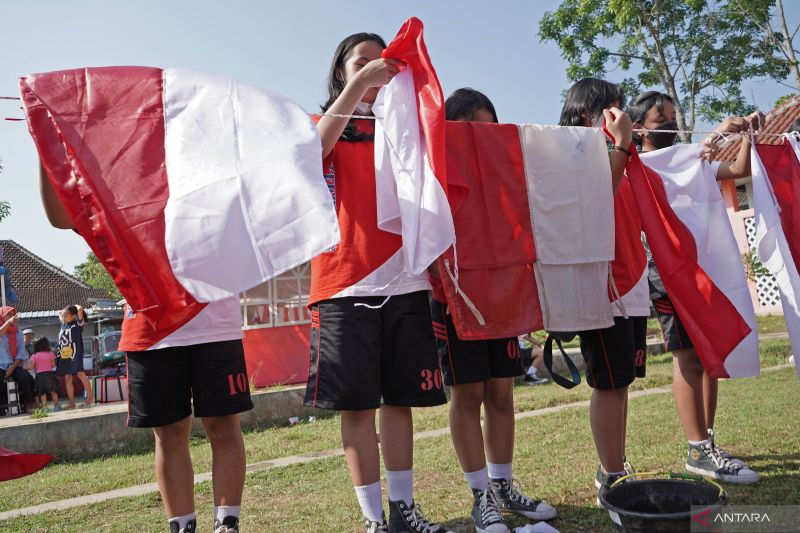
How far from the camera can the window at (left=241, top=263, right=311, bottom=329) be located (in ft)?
34.0

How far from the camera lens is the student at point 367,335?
8.70ft

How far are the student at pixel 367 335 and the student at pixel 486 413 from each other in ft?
0.93

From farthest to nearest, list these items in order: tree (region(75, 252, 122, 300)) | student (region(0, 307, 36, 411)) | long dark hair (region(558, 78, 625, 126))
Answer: tree (region(75, 252, 122, 300)) → student (region(0, 307, 36, 411)) → long dark hair (region(558, 78, 625, 126))

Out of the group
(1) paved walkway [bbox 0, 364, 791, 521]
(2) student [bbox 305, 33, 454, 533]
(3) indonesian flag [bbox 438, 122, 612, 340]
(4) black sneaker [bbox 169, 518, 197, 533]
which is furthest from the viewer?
(1) paved walkway [bbox 0, 364, 791, 521]

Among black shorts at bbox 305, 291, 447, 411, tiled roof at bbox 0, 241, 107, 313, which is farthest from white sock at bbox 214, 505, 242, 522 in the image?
tiled roof at bbox 0, 241, 107, 313

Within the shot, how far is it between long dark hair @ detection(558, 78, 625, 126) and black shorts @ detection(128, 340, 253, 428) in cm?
212

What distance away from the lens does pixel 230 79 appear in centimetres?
253

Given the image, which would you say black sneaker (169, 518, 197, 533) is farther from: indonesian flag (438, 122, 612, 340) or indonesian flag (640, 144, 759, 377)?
indonesian flag (640, 144, 759, 377)

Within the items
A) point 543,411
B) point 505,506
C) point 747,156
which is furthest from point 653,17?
point 505,506

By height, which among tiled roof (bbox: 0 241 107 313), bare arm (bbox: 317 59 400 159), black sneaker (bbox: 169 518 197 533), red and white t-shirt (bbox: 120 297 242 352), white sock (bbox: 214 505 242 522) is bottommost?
black sneaker (bbox: 169 518 197 533)

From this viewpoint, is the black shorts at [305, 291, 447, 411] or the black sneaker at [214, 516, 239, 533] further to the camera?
the black sneaker at [214, 516, 239, 533]

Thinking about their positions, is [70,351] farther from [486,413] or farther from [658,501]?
[658,501]

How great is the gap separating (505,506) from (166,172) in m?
2.14

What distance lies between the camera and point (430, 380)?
8.95ft
